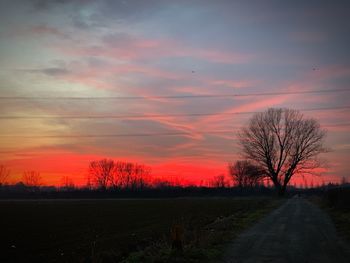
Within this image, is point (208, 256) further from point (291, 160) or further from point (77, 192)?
point (77, 192)

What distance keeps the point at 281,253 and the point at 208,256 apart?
2.85 m

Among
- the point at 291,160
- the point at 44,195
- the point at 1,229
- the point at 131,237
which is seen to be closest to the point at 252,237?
the point at 131,237

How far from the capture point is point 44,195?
166 metres

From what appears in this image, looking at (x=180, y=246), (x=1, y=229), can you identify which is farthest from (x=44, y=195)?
(x=180, y=246)

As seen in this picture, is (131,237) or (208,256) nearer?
(208,256)

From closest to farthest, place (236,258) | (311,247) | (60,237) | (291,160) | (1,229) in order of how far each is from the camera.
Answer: (236,258) → (311,247) → (60,237) → (1,229) → (291,160)

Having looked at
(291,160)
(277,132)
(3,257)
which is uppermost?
(277,132)

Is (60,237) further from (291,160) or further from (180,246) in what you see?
(291,160)

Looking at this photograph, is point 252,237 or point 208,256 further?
point 252,237

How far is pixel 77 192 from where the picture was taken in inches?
6885

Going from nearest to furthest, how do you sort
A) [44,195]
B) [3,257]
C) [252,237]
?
[3,257] → [252,237] → [44,195]

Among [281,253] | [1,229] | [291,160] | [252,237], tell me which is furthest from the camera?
[291,160]

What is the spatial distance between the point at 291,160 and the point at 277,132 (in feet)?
23.1

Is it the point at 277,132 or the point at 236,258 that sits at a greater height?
the point at 277,132
